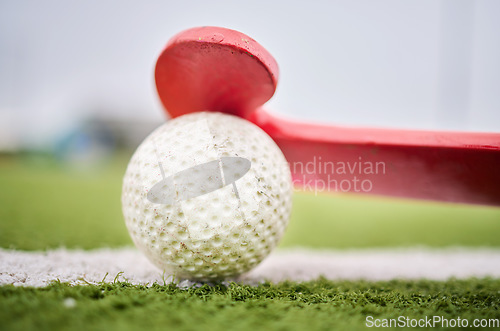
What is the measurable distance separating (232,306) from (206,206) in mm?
492

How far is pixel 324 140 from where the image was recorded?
2430 mm

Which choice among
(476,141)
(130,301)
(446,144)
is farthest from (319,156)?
(130,301)

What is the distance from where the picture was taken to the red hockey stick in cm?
197

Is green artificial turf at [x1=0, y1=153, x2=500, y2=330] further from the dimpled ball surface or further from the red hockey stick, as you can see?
the red hockey stick

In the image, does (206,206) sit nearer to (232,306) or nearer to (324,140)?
(232,306)

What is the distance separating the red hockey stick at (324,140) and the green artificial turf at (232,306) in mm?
699

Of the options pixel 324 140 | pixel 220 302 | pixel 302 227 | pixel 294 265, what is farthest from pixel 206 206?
pixel 302 227

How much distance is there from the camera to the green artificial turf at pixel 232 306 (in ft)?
4.25

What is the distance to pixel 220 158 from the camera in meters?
1.90

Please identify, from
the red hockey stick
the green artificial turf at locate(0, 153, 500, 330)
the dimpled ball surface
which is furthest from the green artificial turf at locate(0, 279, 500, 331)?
the red hockey stick

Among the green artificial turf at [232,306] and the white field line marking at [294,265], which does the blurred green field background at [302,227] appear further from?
the green artificial turf at [232,306]

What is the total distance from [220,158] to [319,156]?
2.94 feet

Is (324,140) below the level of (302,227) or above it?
above

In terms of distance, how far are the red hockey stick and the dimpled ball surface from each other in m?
0.26
